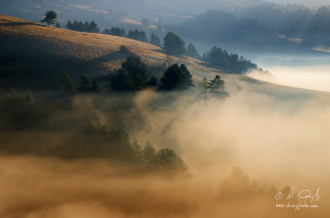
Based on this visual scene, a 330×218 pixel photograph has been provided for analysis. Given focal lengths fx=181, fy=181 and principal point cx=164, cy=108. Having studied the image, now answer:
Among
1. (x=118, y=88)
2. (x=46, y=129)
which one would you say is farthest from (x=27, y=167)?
(x=118, y=88)

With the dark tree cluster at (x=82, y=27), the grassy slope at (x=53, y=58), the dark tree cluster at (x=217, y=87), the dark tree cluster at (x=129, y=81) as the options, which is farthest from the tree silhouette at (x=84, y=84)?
the dark tree cluster at (x=82, y=27)

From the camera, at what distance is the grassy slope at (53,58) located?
171 ft

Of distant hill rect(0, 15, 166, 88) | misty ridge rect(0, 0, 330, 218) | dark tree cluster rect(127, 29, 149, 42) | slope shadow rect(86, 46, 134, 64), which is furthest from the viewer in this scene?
dark tree cluster rect(127, 29, 149, 42)

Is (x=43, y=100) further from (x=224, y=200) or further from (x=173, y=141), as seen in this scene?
(x=224, y=200)

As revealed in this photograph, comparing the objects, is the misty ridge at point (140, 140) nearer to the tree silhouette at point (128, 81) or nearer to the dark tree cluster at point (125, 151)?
the dark tree cluster at point (125, 151)

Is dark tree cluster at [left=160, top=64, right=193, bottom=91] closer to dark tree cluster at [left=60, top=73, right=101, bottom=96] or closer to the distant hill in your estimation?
dark tree cluster at [left=60, top=73, right=101, bottom=96]

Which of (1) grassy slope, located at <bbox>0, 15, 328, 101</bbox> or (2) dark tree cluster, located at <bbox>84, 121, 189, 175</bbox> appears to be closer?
(2) dark tree cluster, located at <bbox>84, 121, 189, 175</bbox>

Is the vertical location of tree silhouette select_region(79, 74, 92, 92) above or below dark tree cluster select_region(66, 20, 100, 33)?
below

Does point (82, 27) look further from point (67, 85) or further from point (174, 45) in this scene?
point (67, 85)

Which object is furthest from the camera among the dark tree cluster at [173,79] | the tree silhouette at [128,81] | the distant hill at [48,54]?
the distant hill at [48,54]

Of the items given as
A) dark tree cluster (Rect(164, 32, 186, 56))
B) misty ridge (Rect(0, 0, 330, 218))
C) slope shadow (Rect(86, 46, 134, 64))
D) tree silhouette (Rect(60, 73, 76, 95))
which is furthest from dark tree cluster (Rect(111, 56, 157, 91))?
dark tree cluster (Rect(164, 32, 186, 56))

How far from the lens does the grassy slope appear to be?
52.2m

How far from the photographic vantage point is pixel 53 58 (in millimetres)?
63438

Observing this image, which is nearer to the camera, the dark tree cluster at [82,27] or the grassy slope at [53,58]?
the grassy slope at [53,58]
